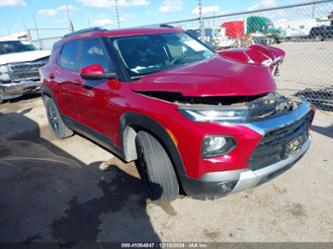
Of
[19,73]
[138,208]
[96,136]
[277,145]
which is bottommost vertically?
[138,208]

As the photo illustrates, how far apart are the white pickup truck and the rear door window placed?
4431 millimetres

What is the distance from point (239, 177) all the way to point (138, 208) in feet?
3.97

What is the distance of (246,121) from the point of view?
2.14 meters

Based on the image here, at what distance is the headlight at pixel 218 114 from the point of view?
214 centimetres

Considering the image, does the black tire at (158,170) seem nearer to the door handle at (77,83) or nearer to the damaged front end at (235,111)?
the damaged front end at (235,111)

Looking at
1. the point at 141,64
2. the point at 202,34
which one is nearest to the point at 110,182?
the point at 141,64

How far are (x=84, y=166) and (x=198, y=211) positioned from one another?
77.1 inches

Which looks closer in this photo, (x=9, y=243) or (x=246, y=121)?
(x=246, y=121)

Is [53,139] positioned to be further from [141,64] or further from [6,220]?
[141,64]

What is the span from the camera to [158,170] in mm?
2557

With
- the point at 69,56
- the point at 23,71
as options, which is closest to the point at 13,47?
the point at 23,71

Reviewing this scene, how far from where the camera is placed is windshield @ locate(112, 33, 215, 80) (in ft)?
9.84

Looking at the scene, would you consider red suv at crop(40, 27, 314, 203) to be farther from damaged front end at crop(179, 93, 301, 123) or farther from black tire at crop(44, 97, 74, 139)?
black tire at crop(44, 97, 74, 139)

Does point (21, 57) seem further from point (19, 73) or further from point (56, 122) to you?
point (56, 122)
